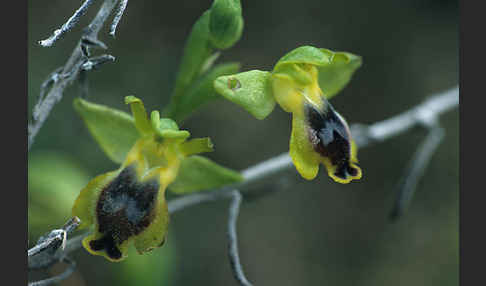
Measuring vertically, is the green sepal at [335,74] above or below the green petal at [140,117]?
below

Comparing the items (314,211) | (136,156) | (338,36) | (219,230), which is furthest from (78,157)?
(338,36)

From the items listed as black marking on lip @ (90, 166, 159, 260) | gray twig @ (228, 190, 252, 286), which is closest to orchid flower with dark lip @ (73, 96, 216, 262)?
black marking on lip @ (90, 166, 159, 260)

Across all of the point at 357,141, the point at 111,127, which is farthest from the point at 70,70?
the point at 357,141

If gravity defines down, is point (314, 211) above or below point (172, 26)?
below

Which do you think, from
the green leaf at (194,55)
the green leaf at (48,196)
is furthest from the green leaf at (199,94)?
the green leaf at (48,196)

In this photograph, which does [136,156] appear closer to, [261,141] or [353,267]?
[261,141]

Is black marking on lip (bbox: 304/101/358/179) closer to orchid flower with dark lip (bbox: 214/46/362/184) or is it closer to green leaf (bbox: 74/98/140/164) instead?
orchid flower with dark lip (bbox: 214/46/362/184)

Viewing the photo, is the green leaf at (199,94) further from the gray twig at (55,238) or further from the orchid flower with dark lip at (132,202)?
the gray twig at (55,238)
